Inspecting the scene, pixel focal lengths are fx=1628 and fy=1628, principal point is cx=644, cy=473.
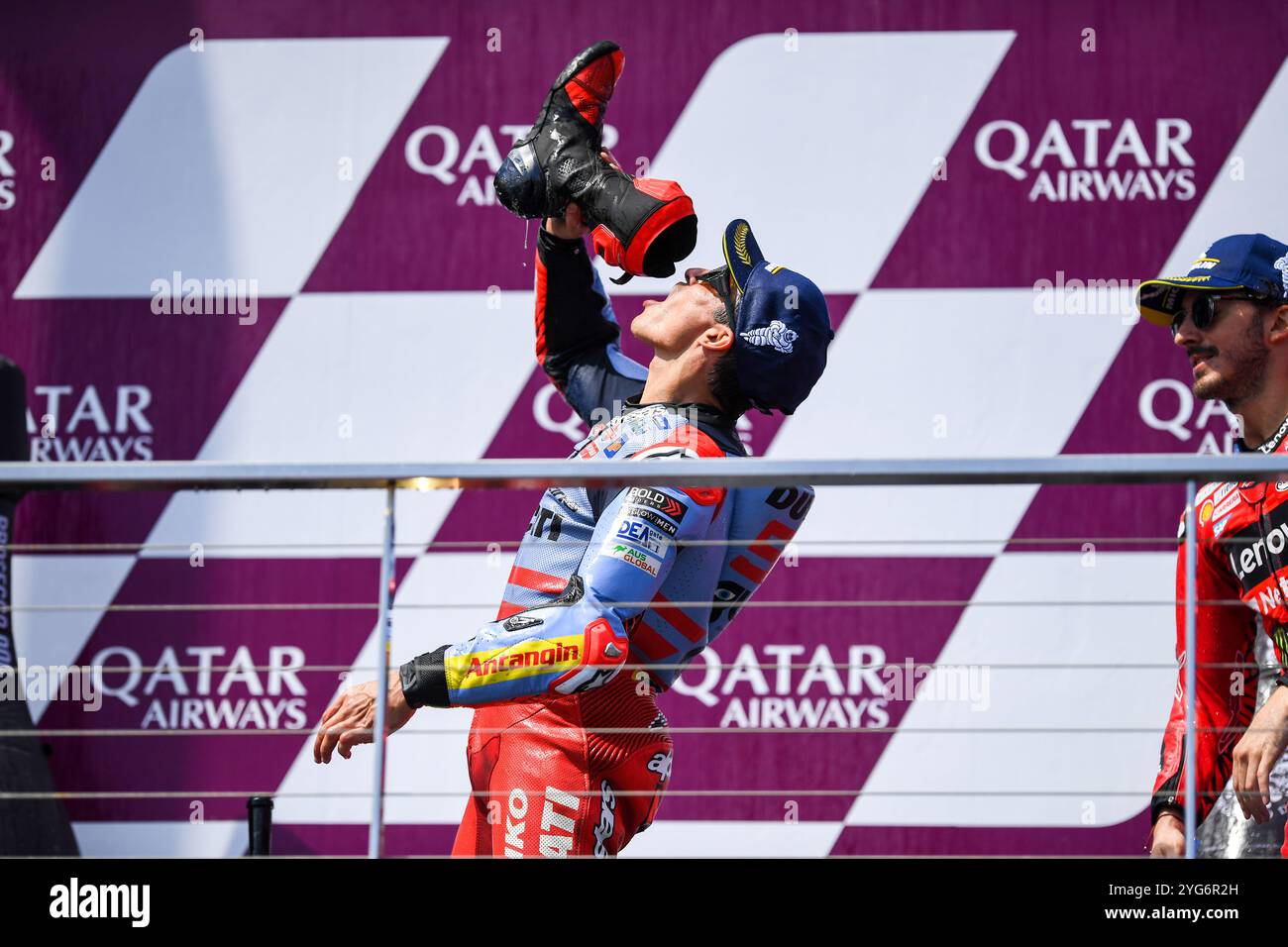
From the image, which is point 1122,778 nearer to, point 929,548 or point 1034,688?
point 1034,688

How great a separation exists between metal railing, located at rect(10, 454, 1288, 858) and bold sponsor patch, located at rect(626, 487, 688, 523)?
1.09 feet

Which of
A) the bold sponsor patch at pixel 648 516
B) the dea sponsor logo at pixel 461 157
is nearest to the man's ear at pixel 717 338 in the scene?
the bold sponsor patch at pixel 648 516

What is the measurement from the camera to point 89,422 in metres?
3.57

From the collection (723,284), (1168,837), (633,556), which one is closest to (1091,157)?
(723,284)

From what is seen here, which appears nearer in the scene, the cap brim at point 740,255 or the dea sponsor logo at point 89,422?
the cap brim at point 740,255

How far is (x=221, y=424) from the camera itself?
3.54 meters

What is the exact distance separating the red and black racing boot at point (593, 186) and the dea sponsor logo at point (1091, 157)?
48.0 inches

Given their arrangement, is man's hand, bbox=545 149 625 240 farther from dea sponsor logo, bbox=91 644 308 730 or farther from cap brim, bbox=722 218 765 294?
dea sponsor logo, bbox=91 644 308 730

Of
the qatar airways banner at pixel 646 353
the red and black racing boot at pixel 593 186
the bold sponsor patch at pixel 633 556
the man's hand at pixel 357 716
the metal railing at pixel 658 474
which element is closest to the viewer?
the metal railing at pixel 658 474

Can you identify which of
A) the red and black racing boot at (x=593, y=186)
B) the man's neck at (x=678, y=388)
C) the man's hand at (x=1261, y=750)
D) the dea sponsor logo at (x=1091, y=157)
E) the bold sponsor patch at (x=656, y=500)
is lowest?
the man's hand at (x=1261, y=750)

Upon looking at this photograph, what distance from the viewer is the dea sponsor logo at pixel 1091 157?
346cm

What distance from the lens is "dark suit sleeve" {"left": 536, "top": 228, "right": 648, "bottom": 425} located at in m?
2.70

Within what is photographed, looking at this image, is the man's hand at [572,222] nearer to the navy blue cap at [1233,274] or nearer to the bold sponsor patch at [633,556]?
the bold sponsor patch at [633,556]

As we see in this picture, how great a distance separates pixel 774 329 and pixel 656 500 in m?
0.41
